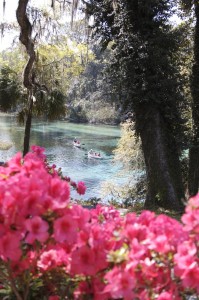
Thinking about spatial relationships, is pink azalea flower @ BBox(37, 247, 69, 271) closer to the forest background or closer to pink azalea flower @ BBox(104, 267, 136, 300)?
pink azalea flower @ BBox(104, 267, 136, 300)

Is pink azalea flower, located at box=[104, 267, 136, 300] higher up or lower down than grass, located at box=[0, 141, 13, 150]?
higher up

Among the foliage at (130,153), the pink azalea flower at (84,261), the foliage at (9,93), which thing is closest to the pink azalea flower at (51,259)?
the pink azalea flower at (84,261)

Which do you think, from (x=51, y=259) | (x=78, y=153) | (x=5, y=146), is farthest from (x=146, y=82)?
(x=5, y=146)

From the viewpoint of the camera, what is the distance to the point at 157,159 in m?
Answer: 10.9

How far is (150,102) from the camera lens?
10766mm

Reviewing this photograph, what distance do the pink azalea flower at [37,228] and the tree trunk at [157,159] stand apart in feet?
30.4

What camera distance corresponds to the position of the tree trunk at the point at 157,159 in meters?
10.7

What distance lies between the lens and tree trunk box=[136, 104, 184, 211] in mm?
10680

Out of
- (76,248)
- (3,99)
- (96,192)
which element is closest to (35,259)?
(76,248)

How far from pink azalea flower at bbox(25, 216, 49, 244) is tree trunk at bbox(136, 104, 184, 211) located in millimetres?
9268

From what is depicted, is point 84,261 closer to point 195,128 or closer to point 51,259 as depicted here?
point 51,259

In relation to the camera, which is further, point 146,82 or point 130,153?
point 130,153

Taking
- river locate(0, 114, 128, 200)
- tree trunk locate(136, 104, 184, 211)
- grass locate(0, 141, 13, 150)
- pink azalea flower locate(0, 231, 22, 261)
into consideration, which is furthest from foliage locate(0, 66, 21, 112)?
grass locate(0, 141, 13, 150)

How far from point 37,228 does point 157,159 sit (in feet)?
31.2
